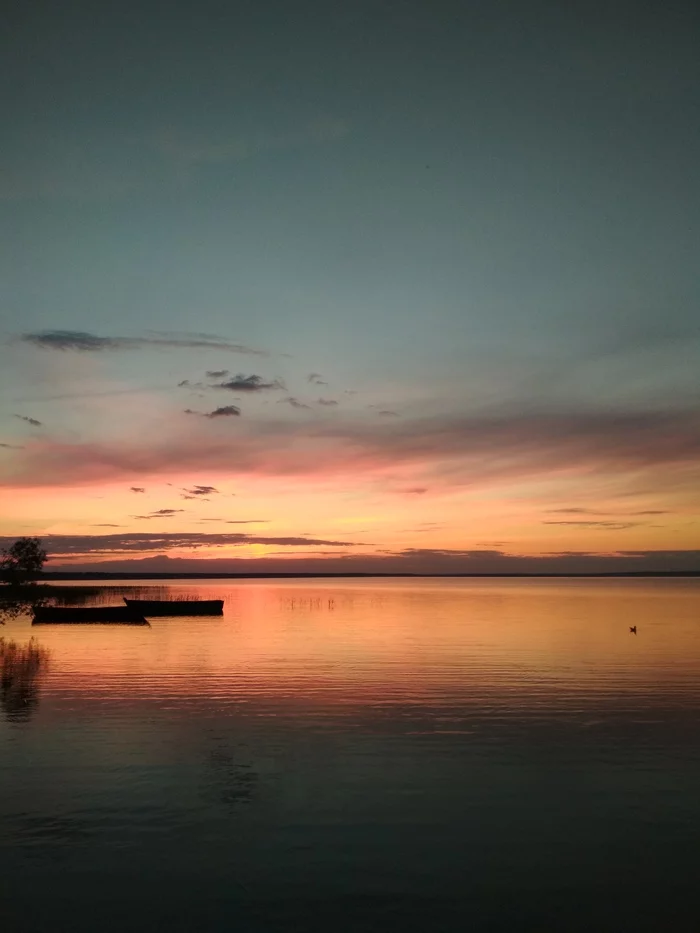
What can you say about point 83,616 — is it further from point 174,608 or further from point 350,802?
point 350,802

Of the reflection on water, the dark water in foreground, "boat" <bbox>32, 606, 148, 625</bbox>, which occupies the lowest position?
the dark water in foreground

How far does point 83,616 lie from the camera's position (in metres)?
95.3

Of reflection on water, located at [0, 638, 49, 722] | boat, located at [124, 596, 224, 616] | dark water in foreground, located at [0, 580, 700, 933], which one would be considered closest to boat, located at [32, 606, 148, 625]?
boat, located at [124, 596, 224, 616]

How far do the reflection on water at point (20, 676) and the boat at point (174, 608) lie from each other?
102ft

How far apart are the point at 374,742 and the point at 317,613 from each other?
88390mm

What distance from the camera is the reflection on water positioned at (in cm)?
3747

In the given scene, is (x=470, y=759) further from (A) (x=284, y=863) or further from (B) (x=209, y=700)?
(B) (x=209, y=700)

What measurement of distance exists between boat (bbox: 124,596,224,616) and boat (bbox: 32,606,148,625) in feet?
9.61

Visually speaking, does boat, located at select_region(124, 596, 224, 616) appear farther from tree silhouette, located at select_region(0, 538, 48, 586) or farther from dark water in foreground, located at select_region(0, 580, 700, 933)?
dark water in foreground, located at select_region(0, 580, 700, 933)

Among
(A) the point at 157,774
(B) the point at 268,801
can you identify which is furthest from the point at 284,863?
(A) the point at 157,774

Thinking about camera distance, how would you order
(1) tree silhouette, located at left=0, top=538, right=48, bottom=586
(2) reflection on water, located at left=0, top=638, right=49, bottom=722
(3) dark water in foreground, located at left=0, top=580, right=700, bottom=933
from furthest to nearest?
(1) tree silhouette, located at left=0, top=538, right=48, bottom=586 < (2) reflection on water, located at left=0, top=638, right=49, bottom=722 < (3) dark water in foreground, located at left=0, top=580, right=700, bottom=933

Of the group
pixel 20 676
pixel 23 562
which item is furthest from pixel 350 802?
pixel 23 562

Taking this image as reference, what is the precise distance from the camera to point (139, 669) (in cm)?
5231

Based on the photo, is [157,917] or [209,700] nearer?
[157,917]
